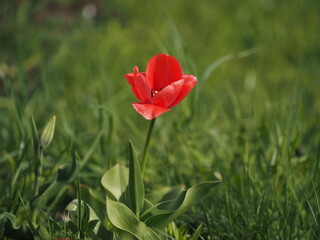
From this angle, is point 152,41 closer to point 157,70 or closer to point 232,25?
point 232,25

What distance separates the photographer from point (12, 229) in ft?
3.98

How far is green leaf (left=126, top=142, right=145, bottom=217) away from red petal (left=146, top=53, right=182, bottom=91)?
0.21m

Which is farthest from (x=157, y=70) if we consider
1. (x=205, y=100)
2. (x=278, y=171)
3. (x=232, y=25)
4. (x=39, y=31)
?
(x=232, y=25)

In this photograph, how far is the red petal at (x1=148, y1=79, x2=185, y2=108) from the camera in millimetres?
1083

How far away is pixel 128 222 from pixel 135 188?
81mm

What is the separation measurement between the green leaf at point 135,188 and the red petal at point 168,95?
13cm

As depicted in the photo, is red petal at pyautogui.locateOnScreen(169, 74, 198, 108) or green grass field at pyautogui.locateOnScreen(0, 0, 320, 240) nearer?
red petal at pyautogui.locateOnScreen(169, 74, 198, 108)

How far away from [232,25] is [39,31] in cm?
134

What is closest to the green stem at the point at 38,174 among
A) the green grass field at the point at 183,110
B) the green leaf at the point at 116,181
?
the green grass field at the point at 183,110

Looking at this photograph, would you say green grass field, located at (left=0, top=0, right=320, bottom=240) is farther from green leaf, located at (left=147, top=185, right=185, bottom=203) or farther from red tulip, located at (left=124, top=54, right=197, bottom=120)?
red tulip, located at (left=124, top=54, right=197, bottom=120)

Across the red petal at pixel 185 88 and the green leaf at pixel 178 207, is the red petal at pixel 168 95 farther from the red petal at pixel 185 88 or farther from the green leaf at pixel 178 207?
the green leaf at pixel 178 207

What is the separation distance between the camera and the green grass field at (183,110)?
1.35 metres

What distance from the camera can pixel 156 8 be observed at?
138 inches

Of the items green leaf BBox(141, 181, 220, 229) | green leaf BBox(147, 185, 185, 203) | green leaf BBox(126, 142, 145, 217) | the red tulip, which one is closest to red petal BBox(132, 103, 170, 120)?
the red tulip
